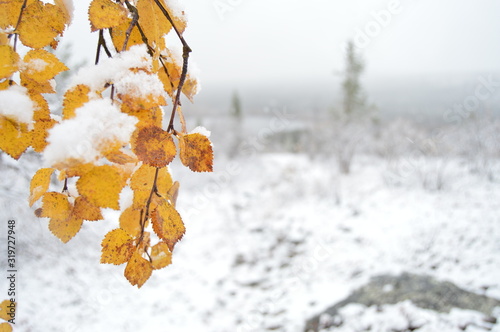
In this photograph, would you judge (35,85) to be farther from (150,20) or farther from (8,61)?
(150,20)

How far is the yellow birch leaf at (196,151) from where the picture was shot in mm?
338

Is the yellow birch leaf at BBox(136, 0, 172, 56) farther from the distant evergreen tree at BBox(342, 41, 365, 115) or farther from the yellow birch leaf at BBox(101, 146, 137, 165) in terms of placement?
the distant evergreen tree at BBox(342, 41, 365, 115)

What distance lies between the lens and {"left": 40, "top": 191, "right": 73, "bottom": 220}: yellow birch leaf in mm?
346

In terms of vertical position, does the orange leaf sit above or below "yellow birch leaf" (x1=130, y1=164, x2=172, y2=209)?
below

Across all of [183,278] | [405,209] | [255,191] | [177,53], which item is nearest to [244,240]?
[183,278]

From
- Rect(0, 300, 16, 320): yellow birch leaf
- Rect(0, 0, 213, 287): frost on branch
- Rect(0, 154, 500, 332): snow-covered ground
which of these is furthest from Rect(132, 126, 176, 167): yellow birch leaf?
Rect(0, 154, 500, 332): snow-covered ground

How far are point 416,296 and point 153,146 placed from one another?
2814mm

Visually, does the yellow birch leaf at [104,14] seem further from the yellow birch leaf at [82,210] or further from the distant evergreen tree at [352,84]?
the distant evergreen tree at [352,84]

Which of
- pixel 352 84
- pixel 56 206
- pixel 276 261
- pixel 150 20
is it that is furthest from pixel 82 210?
pixel 352 84

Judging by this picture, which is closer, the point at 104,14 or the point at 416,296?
the point at 104,14

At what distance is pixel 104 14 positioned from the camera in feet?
1.13

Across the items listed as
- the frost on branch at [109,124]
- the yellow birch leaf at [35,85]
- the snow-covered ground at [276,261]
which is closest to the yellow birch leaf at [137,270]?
the frost on branch at [109,124]

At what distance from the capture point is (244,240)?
528 centimetres

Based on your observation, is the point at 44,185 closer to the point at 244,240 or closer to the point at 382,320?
the point at 382,320
